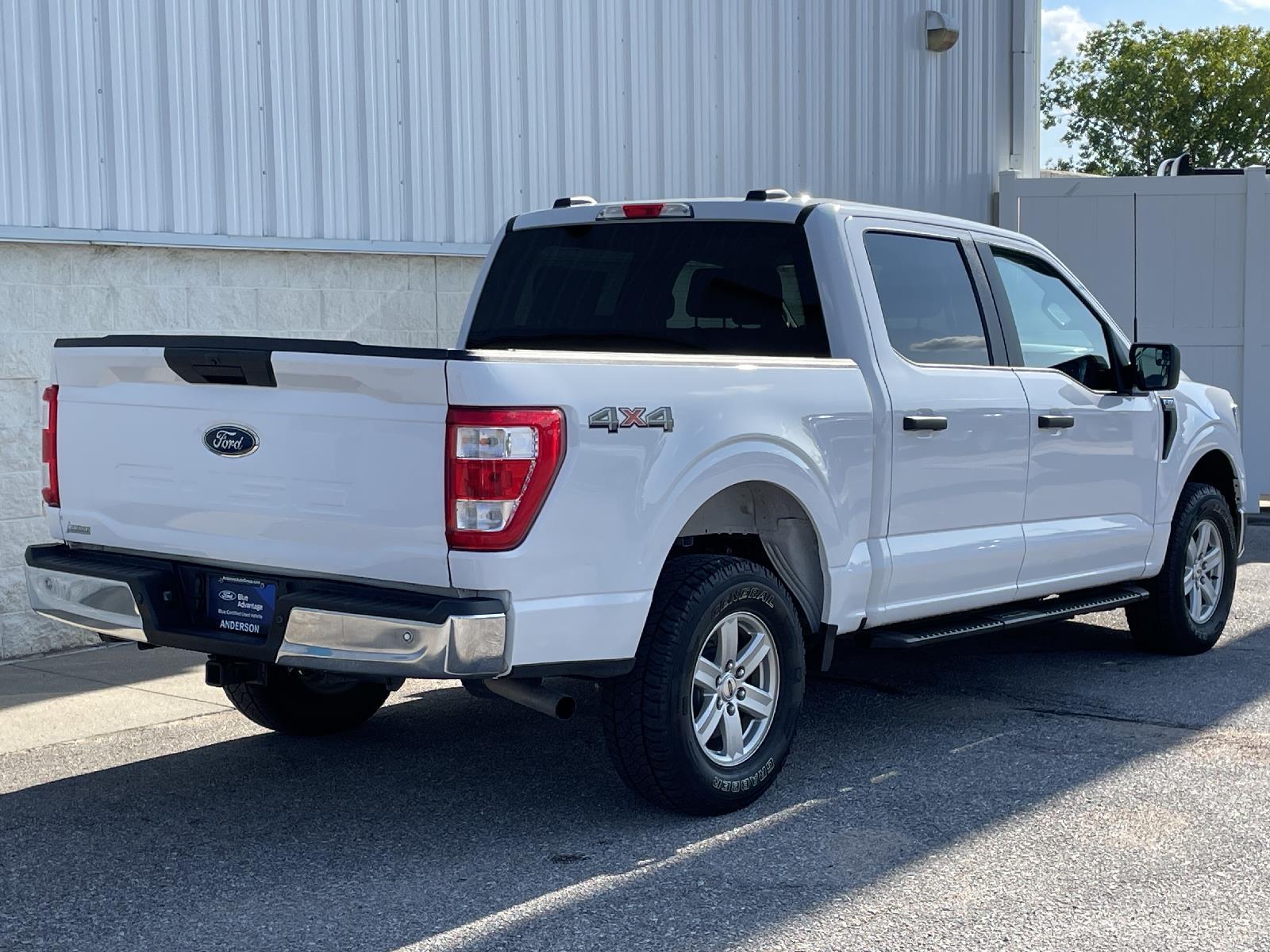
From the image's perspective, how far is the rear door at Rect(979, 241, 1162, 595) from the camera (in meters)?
6.50

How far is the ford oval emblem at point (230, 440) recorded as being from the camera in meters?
4.65

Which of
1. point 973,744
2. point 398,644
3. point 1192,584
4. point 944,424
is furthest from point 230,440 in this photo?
point 1192,584

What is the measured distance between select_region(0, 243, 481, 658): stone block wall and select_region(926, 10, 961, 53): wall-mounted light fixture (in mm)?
6073

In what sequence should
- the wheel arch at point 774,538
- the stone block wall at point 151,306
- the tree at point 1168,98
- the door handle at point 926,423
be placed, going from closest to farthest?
the wheel arch at point 774,538, the door handle at point 926,423, the stone block wall at point 151,306, the tree at point 1168,98

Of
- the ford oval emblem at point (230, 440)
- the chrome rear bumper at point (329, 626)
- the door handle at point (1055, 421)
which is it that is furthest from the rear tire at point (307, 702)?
the door handle at point (1055, 421)

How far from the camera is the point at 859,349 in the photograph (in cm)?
567

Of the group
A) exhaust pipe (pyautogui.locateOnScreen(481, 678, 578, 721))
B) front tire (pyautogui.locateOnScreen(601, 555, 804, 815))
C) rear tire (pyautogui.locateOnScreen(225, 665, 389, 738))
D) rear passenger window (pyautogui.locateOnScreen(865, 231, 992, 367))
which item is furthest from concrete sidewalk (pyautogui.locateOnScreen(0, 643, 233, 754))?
rear passenger window (pyautogui.locateOnScreen(865, 231, 992, 367))

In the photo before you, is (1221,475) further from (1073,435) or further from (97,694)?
(97,694)

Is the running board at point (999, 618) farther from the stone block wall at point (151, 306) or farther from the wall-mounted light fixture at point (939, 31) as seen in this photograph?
the wall-mounted light fixture at point (939, 31)

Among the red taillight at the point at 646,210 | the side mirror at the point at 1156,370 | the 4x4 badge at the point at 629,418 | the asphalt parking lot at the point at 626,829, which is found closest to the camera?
the asphalt parking lot at the point at 626,829

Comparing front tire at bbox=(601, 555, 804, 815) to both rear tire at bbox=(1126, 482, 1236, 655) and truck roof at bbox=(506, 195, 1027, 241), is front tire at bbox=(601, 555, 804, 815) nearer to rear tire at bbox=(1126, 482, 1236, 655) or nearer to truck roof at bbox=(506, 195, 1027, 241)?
truck roof at bbox=(506, 195, 1027, 241)

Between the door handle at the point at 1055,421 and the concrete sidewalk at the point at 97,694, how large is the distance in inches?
140

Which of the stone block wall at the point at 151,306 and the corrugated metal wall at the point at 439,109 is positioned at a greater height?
the corrugated metal wall at the point at 439,109

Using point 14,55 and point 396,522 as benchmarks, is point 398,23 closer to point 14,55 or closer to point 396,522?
point 14,55
